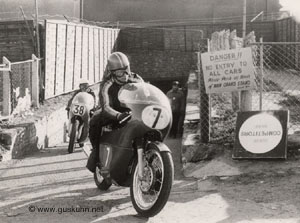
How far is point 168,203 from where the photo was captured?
6.27 meters

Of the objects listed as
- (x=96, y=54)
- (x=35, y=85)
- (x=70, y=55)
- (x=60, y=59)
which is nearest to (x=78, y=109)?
(x=35, y=85)

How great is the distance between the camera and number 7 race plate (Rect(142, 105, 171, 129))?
5711mm

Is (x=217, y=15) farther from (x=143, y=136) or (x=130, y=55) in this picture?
(x=143, y=136)

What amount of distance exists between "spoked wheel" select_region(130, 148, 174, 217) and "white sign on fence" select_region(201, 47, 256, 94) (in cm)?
272

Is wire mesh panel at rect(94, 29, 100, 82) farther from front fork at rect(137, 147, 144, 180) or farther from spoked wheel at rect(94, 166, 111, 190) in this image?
front fork at rect(137, 147, 144, 180)

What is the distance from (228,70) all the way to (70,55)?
A: 10956 mm

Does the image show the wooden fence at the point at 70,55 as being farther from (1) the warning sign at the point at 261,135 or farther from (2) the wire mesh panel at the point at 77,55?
(1) the warning sign at the point at 261,135

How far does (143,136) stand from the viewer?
19.6ft

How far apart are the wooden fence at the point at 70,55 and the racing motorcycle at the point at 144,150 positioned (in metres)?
9.35

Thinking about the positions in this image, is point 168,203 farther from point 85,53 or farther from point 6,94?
point 85,53

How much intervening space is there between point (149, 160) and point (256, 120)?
2.59 metres

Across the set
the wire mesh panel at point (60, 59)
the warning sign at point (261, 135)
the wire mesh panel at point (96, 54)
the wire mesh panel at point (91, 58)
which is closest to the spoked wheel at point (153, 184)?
the warning sign at point (261, 135)

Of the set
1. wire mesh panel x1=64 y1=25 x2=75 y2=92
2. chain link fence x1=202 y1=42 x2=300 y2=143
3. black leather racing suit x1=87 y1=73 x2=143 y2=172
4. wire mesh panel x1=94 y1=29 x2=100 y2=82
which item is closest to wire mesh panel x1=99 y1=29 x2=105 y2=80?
wire mesh panel x1=94 y1=29 x2=100 y2=82

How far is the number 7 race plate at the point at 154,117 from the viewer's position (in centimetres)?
571
